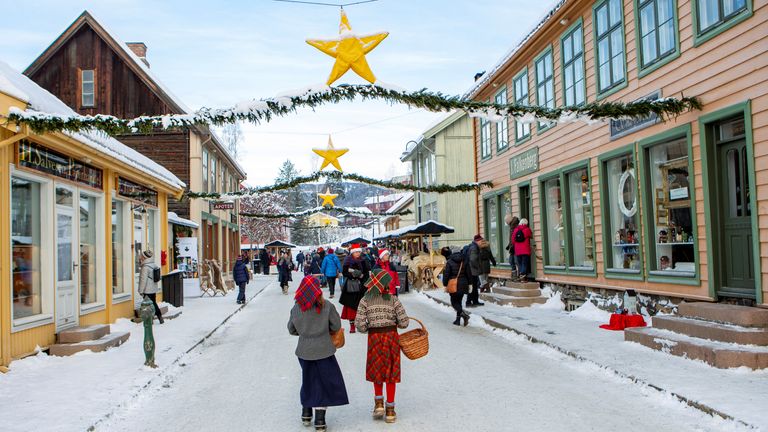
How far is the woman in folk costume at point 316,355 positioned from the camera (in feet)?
19.3

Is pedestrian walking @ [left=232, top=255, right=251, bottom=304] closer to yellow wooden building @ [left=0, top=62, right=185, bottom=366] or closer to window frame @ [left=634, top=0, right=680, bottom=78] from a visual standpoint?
yellow wooden building @ [left=0, top=62, right=185, bottom=366]

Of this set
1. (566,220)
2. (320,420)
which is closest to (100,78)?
(566,220)

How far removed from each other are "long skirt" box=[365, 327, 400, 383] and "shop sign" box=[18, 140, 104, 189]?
20.6ft

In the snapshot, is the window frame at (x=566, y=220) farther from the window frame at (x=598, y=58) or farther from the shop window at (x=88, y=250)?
the shop window at (x=88, y=250)

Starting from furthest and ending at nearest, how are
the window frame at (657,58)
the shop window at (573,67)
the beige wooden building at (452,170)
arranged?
1. the beige wooden building at (452,170)
2. the shop window at (573,67)
3. the window frame at (657,58)

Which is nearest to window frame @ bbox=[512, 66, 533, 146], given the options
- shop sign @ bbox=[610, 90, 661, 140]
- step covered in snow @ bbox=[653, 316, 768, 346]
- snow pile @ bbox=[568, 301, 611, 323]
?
shop sign @ bbox=[610, 90, 661, 140]

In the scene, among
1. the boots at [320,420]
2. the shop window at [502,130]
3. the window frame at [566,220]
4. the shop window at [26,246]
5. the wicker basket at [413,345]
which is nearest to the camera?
the boots at [320,420]

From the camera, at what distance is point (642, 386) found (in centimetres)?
706

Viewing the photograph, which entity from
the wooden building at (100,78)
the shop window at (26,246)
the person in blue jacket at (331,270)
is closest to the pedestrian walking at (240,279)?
the person in blue jacket at (331,270)

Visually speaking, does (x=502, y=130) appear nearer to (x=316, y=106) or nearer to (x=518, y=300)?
(x=518, y=300)

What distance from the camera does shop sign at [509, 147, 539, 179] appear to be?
56.1ft

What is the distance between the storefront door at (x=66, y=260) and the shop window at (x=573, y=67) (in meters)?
10.6

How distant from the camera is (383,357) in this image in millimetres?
6238

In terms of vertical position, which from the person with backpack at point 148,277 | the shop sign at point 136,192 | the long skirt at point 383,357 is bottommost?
the long skirt at point 383,357
